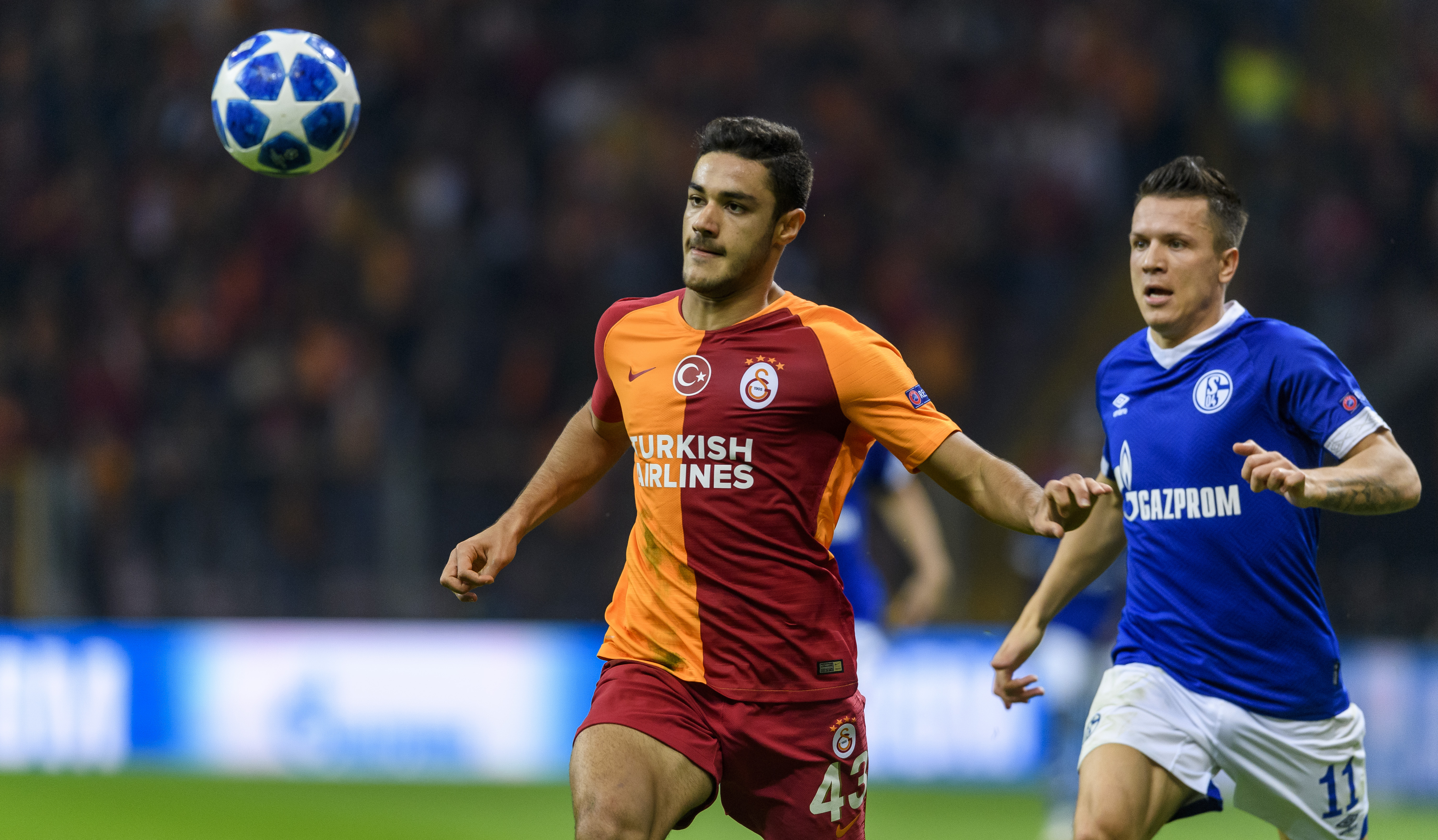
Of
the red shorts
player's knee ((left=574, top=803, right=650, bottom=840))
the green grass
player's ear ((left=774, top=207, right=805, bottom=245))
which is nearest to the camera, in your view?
player's knee ((left=574, top=803, right=650, bottom=840))

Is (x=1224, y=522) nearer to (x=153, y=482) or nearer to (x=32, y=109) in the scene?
(x=153, y=482)

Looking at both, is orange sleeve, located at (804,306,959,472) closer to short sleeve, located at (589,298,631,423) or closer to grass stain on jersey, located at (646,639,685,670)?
short sleeve, located at (589,298,631,423)

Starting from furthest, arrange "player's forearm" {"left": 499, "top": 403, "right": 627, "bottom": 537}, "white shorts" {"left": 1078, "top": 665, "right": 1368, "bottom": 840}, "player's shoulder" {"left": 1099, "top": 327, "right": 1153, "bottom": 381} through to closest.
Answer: "player's shoulder" {"left": 1099, "top": 327, "right": 1153, "bottom": 381}
"player's forearm" {"left": 499, "top": 403, "right": 627, "bottom": 537}
"white shorts" {"left": 1078, "top": 665, "right": 1368, "bottom": 840}

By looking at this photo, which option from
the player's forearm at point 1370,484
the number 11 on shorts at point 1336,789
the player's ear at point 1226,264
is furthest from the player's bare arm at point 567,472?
the number 11 on shorts at point 1336,789

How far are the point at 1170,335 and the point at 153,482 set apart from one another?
29.0 feet

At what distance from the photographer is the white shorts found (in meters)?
4.49

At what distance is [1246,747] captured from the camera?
453cm

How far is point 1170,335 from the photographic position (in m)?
4.75

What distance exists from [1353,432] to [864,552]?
3500 millimetres

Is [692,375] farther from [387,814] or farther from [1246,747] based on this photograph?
[387,814]

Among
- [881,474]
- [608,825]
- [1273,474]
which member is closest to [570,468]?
[608,825]

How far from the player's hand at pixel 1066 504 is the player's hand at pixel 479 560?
4.29 feet

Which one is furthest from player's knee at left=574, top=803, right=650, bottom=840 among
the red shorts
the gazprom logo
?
the gazprom logo

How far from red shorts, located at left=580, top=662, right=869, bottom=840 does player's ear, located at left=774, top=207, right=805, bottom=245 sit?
1.15 metres
